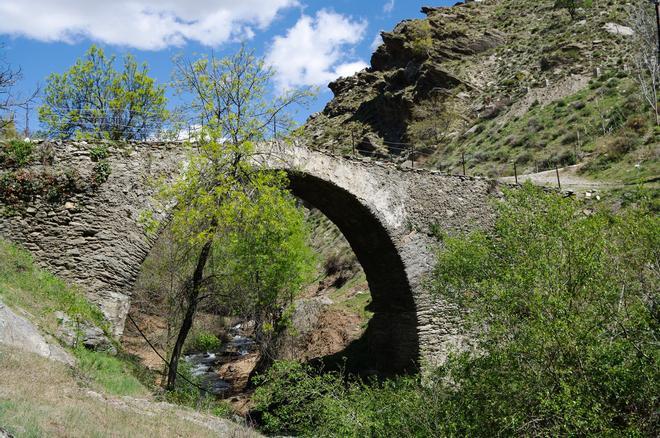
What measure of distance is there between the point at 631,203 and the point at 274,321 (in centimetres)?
1119

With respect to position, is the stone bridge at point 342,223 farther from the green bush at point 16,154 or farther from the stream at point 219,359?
the stream at point 219,359

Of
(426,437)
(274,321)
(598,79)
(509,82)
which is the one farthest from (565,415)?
(509,82)

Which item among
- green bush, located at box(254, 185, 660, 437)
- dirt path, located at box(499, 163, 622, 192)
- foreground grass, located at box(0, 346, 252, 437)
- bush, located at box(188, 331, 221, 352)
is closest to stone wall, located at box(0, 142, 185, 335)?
foreground grass, located at box(0, 346, 252, 437)

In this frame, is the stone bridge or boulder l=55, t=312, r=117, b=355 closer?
boulder l=55, t=312, r=117, b=355

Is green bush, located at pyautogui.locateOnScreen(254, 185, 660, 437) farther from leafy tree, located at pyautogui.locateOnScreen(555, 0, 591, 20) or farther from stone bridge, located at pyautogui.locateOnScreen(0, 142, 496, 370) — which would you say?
leafy tree, located at pyautogui.locateOnScreen(555, 0, 591, 20)

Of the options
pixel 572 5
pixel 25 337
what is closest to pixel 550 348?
pixel 25 337

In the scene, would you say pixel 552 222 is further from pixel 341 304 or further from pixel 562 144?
pixel 562 144

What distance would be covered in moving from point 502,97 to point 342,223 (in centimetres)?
2905

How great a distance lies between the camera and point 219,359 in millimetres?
21656

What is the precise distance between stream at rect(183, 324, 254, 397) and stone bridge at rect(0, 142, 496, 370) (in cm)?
546

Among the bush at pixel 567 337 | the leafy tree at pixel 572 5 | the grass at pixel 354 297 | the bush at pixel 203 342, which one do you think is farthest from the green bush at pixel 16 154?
the leafy tree at pixel 572 5

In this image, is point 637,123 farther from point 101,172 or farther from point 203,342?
point 101,172

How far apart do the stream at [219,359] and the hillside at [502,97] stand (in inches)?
382

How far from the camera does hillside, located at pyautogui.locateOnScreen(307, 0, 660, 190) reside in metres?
24.4
